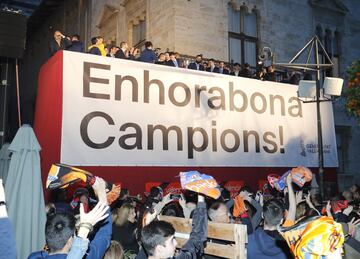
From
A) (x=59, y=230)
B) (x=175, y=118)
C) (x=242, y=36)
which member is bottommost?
(x=59, y=230)

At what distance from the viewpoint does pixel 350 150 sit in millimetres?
15398

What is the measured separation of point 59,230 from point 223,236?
129 cm

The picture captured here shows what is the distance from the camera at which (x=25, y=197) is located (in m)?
3.98

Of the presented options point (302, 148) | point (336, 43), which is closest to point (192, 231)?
point (302, 148)

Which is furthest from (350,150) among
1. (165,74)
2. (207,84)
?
(165,74)

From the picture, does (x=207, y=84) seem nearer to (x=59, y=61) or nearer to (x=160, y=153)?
(x=160, y=153)

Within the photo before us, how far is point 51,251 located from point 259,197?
148 inches

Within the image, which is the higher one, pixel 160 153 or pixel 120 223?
pixel 160 153

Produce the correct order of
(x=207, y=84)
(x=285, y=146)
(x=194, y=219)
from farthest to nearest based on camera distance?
(x=285, y=146)
(x=207, y=84)
(x=194, y=219)

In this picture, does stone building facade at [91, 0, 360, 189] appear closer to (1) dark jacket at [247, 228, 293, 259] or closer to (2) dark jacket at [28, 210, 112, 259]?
(1) dark jacket at [247, 228, 293, 259]

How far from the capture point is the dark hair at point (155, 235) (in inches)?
97.7

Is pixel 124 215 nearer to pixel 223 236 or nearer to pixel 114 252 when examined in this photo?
pixel 114 252

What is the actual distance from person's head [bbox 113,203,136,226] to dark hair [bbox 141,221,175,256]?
6.18 ft

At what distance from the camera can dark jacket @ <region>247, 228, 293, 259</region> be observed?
3041 millimetres
